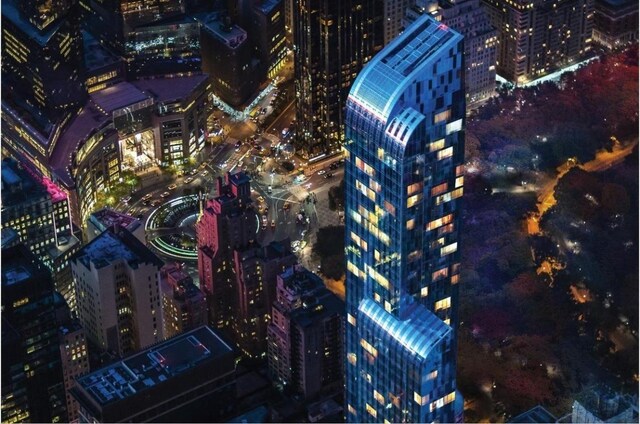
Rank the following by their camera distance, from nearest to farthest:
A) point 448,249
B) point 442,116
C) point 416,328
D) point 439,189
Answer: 1. point 442,116
2. point 439,189
3. point 416,328
4. point 448,249

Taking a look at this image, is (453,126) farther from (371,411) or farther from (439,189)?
(371,411)

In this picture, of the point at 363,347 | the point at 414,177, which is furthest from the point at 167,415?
the point at 414,177

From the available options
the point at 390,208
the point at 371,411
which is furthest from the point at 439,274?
the point at 371,411

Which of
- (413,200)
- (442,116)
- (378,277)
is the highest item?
(442,116)

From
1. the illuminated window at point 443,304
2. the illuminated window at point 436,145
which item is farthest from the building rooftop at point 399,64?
the illuminated window at point 443,304

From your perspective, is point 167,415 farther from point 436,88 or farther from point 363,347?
point 436,88
